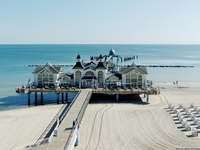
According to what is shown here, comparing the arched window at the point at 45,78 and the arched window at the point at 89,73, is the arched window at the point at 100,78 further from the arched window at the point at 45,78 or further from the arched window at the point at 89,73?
the arched window at the point at 45,78

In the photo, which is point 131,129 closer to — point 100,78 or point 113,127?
point 113,127

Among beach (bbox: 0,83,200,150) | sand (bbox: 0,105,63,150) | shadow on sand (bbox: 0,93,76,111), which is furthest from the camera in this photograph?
shadow on sand (bbox: 0,93,76,111)

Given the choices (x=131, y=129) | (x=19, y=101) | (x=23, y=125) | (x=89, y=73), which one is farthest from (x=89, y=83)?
(x=131, y=129)

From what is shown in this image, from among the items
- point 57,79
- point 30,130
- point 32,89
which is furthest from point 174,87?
point 30,130

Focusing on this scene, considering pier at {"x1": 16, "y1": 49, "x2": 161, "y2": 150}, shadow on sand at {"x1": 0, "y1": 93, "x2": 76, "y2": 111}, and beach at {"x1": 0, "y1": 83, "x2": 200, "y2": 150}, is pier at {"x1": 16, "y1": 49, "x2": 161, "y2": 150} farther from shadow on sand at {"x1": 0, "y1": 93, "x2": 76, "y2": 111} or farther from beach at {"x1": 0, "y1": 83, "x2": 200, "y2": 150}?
beach at {"x1": 0, "y1": 83, "x2": 200, "y2": 150}

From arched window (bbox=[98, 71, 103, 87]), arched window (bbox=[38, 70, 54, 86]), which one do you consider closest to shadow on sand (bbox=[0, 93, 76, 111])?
arched window (bbox=[38, 70, 54, 86])

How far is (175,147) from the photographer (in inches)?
826

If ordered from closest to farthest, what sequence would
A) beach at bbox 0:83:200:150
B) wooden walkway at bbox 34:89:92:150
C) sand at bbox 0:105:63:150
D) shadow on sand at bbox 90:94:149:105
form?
1. wooden walkway at bbox 34:89:92:150
2. beach at bbox 0:83:200:150
3. sand at bbox 0:105:63:150
4. shadow on sand at bbox 90:94:149:105

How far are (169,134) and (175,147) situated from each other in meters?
2.82

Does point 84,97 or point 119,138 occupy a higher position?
point 84,97

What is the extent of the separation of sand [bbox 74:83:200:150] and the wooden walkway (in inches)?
48.6

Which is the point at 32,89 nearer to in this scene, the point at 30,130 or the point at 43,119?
the point at 43,119

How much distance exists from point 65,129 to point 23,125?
6727mm

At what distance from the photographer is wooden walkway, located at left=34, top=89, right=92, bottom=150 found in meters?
18.6
